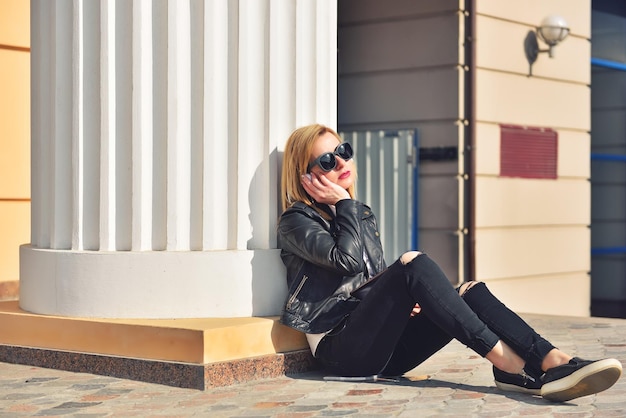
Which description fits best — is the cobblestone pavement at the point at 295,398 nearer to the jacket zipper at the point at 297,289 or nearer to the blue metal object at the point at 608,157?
the jacket zipper at the point at 297,289

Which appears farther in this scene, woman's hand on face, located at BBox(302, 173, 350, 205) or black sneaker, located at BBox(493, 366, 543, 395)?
woman's hand on face, located at BBox(302, 173, 350, 205)

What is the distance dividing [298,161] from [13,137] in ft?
11.2

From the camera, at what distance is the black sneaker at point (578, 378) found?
4.50m

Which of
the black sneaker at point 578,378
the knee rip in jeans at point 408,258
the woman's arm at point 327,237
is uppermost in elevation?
the woman's arm at point 327,237

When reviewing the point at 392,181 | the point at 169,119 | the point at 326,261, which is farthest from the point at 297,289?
the point at 392,181

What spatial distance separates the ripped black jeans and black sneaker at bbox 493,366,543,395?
0.04m

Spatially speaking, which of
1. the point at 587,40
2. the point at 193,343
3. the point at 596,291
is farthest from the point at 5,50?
the point at 596,291

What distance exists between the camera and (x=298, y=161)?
5.50 m

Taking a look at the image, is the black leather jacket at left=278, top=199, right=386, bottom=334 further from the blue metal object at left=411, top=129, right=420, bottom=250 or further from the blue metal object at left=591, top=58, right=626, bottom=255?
the blue metal object at left=591, top=58, right=626, bottom=255

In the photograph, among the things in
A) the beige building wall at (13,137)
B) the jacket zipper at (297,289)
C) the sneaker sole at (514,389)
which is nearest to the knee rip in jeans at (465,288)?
the sneaker sole at (514,389)

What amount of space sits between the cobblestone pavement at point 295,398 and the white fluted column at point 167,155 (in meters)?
0.45

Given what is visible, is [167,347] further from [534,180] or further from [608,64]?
[608,64]

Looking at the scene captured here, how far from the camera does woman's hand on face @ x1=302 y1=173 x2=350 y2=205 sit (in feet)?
17.5

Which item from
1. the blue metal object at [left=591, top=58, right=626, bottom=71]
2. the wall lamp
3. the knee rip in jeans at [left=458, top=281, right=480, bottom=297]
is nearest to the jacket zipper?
the knee rip in jeans at [left=458, top=281, right=480, bottom=297]
